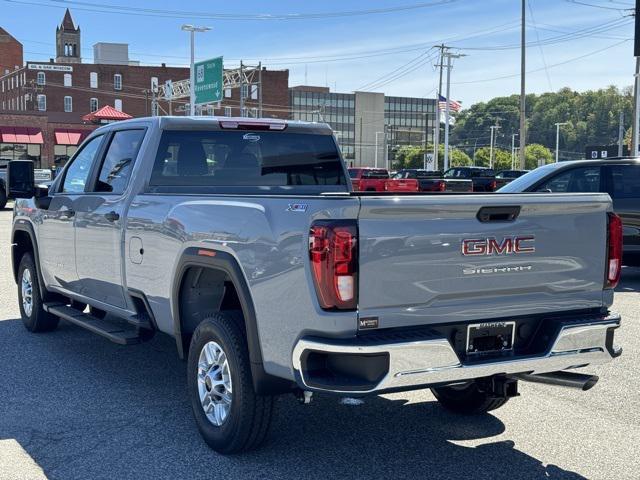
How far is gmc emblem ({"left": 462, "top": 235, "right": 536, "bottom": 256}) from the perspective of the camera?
153 inches

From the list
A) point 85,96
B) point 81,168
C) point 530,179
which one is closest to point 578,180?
point 530,179

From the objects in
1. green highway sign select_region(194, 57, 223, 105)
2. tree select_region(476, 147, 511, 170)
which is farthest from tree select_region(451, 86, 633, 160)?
green highway sign select_region(194, 57, 223, 105)

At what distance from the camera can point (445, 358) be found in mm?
3787

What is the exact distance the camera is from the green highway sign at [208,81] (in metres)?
42.4

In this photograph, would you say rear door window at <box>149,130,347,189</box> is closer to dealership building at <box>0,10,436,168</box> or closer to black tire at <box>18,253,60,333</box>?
black tire at <box>18,253,60,333</box>

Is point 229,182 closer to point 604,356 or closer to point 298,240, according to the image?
point 298,240

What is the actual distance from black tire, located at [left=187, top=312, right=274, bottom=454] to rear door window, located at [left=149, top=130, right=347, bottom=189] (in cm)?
169

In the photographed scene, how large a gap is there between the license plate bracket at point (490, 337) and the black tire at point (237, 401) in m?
1.17

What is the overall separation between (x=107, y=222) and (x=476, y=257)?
10.2 ft

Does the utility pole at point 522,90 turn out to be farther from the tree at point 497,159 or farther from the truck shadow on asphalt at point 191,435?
the tree at point 497,159

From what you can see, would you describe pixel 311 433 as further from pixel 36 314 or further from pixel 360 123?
pixel 360 123

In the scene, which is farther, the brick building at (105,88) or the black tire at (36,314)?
the brick building at (105,88)

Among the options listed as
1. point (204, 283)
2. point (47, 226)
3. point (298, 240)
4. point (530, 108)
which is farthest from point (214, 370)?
point (530, 108)

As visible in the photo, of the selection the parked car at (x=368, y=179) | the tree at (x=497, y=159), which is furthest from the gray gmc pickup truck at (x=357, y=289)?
the tree at (x=497, y=159)
